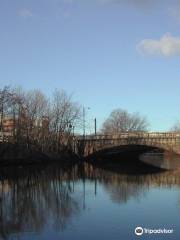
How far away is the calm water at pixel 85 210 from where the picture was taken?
2062cm

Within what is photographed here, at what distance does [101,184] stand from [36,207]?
15.2 meters

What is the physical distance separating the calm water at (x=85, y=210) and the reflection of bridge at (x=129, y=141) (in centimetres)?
4182

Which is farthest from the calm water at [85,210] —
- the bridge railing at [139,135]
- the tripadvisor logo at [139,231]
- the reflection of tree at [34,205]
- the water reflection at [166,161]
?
the bridge railing at [139,135]

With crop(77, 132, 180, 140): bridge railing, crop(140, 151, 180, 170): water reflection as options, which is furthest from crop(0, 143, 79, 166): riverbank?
crop(140, 151, 180, 170): water reflection

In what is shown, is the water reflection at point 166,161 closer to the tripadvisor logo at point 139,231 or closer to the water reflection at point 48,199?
the water reflection at point 48,199

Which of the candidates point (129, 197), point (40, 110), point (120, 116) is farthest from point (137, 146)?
point (129, 197)

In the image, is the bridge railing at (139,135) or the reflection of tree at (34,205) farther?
the bridge railing at (139,135)

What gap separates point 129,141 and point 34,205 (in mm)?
59769

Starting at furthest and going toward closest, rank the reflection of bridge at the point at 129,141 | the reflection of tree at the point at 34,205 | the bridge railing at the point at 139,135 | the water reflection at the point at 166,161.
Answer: the bridge railing at the point at 139,135 < the reflection of bridge at the point at 129,141 < the water reflection at the point at 166,161 < the reflection of tree at the point at 34,205

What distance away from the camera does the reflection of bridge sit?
83750 mm

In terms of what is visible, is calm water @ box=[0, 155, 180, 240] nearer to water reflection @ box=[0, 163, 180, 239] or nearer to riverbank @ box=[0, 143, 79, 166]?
water reflection @ box=[0, 163, 180, 239]
